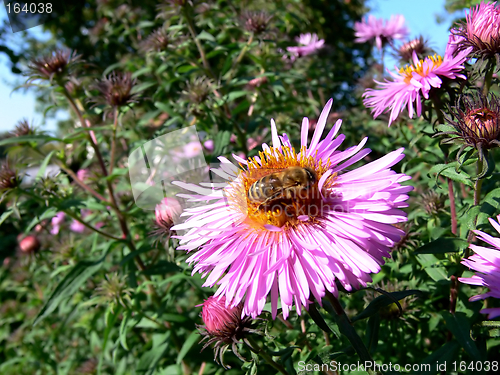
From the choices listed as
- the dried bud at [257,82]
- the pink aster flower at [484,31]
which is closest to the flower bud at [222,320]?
the pink aster flower at [484,31]

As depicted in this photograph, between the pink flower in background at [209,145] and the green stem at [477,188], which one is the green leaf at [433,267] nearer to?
the green stem at [477,188]

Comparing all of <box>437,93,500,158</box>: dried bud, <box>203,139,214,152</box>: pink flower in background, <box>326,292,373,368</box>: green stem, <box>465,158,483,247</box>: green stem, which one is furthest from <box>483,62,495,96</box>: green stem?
<box>203,139,214,152</box>: pink flower in background

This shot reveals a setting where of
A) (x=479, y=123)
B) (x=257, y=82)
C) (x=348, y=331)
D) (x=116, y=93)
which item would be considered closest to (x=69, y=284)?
(x=116, y=93)

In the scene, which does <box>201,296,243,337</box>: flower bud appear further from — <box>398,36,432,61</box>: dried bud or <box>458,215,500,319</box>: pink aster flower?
<box>398,36,432,61</box>: dried bud

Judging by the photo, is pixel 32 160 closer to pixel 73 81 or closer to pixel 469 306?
pixel 73 81

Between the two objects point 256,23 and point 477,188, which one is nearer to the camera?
point 477,188

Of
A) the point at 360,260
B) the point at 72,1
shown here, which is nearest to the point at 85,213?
the point at 360,260

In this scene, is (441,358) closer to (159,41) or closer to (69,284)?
(69,284)
